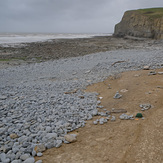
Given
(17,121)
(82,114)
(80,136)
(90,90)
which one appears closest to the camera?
(80,136)

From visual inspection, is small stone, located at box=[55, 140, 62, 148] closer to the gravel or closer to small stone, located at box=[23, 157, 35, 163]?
the gravel

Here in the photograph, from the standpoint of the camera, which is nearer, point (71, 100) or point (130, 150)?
point (130, 150)

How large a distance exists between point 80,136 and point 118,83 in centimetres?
438

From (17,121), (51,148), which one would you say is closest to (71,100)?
(17,121)

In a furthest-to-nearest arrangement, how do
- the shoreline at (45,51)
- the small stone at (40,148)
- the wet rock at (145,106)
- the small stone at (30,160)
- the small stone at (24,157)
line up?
the shoreline at (45,51), the wet rock at (145,106), the small stone at (40,148), the small stone at (24,157), the small stone at (30,160)

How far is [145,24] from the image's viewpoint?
138 feet

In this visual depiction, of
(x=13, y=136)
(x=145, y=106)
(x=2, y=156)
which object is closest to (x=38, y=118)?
(x=13, y=136)

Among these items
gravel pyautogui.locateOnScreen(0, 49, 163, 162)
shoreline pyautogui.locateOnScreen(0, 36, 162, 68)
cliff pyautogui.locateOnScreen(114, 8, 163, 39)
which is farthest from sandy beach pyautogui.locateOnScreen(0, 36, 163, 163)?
cliff pyautogui.locateOnScreen(114, 8, 163, 39)

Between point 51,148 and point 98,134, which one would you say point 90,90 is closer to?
point 98,134

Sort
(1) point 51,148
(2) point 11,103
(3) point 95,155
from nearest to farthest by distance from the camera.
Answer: (3) point 95,155, (1) point 51,148, (2) point 11,103

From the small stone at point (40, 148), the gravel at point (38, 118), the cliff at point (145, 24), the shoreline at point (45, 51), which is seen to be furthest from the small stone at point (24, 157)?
the cliff at point (145, 24)

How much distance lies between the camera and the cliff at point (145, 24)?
125 feet

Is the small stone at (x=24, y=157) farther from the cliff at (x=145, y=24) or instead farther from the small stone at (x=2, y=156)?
the cliff at (x=145, y=24)

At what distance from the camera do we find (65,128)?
14.2 feet
